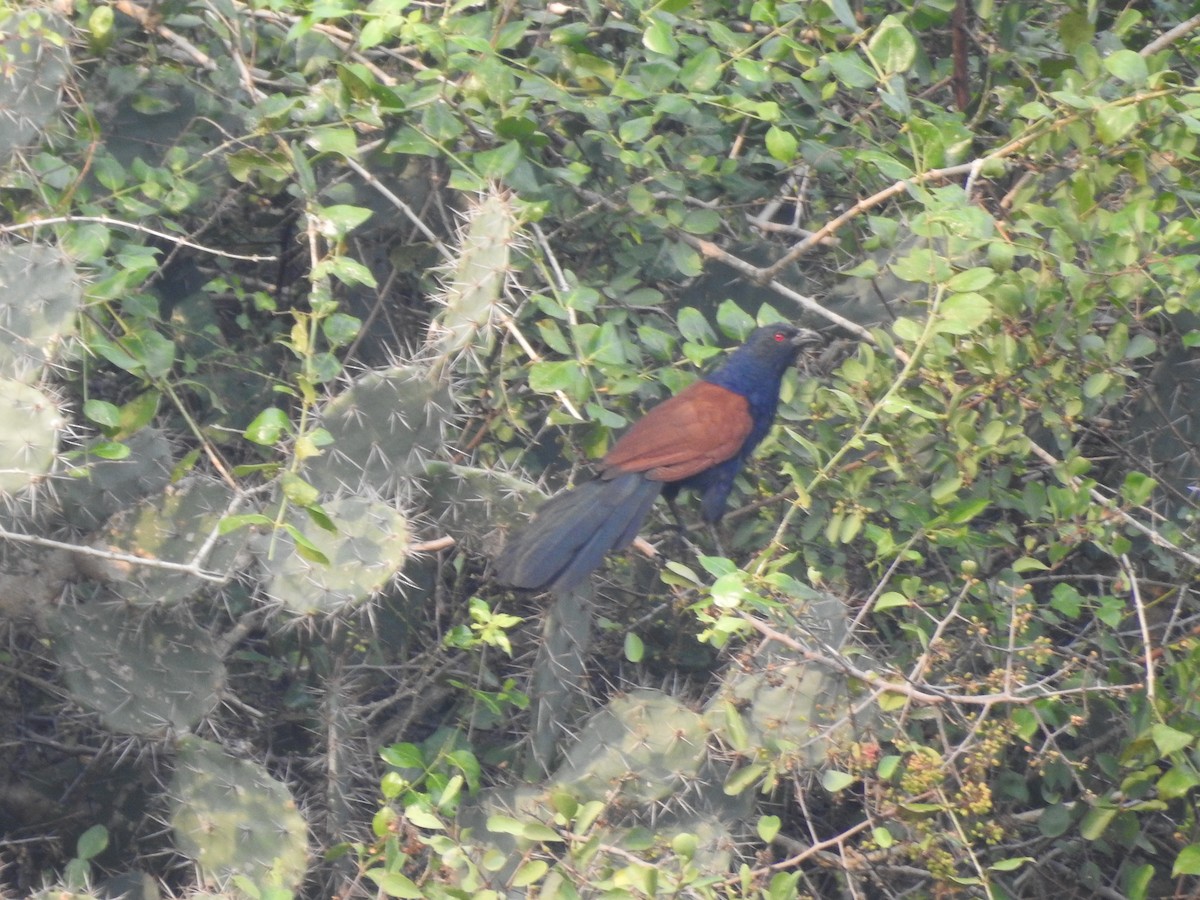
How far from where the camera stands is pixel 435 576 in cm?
Result: 305

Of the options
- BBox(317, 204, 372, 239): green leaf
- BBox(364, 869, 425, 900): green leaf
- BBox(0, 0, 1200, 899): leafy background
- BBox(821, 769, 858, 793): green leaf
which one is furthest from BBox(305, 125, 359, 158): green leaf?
BBox(821, 769, 858, 793): green leaf

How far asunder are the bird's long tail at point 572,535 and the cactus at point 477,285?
0.47 meters

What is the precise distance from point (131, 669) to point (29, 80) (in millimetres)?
1114

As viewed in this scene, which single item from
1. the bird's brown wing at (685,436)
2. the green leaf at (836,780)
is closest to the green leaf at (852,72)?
the bird's brown wing at (685,436)

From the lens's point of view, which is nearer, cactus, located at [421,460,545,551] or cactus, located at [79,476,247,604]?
cactus, located at [79,476,247,604]

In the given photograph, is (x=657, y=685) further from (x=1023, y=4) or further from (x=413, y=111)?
(x=1023, y=4)

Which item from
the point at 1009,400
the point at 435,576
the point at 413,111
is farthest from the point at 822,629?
the point at 413,111

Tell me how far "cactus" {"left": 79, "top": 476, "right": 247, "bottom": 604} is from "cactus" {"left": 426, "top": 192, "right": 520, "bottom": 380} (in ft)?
1.60

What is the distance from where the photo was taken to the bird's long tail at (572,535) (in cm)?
281

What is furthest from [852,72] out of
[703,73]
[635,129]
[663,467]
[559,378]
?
[663,467]

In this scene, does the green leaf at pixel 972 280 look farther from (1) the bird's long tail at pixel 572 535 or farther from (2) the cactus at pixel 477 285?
(1) the bird's long tail at pixel 572 535

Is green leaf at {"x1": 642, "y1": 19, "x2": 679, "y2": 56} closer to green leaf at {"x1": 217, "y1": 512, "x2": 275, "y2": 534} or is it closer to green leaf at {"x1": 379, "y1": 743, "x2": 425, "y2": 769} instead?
green leaf at {"x1": 217, "y1": 512, "x2": 275, "y2": 534}

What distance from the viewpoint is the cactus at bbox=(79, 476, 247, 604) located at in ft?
8.07

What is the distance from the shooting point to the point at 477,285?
8.22ft
